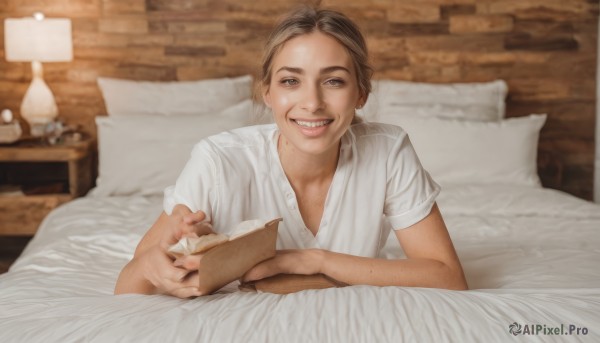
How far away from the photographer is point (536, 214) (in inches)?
104

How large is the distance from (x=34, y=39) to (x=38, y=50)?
6 centimetres

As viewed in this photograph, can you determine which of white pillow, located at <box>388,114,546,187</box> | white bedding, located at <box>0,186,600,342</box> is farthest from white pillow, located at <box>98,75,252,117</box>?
white bedding, located at <box>0,186,600,342</box>

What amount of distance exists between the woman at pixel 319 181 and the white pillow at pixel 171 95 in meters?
1.83

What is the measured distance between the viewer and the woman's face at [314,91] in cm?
148

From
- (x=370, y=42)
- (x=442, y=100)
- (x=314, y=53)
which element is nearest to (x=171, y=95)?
(x=370, y=42)

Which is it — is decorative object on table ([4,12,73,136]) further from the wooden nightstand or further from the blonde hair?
the blonde hair

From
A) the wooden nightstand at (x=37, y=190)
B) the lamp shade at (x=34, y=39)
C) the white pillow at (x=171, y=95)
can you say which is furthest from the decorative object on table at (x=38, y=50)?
the white pillow at (x=171, y=95)

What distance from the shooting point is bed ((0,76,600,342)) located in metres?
1.16

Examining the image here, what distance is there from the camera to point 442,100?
3.47 metres

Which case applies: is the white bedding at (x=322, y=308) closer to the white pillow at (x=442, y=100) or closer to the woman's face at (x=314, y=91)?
the woman's face at (x=314, y=91)

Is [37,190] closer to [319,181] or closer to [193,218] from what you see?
[319,181]

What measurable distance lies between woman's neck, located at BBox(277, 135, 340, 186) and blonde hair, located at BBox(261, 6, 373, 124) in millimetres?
170

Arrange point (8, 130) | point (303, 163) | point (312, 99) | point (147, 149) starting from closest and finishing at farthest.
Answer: point (312, 99), point (303, 163), point (147, 149), point (8, 130)

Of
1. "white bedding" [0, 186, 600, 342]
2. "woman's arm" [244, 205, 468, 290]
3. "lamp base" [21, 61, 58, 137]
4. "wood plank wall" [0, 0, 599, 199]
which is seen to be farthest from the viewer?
"wood plank wall" [0, 0, 599, 199]
